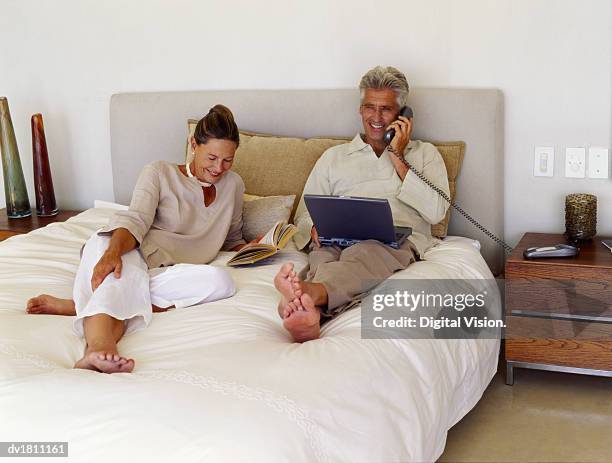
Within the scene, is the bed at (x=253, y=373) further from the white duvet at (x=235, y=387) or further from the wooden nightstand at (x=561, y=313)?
the wooden nightstand at (x=561, y=313)

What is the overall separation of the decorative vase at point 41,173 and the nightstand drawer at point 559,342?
2218 mm

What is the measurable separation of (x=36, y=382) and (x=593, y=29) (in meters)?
2.34

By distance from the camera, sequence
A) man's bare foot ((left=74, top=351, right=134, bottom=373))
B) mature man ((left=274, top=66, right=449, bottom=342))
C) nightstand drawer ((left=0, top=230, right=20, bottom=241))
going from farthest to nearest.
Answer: nightstand drawer ((left=0, top=230, right=20, bottom=241)) → mature man ((left=274, top=66, right=449, bottom=342)) → man's bare foot ((left=74, top=351, right=134, bottom=373))

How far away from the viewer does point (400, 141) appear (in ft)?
9.80

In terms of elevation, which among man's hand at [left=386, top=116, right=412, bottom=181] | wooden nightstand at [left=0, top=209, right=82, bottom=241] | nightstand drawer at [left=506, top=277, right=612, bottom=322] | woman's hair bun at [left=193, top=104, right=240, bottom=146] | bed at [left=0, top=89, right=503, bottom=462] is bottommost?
nightstand drawer at [left=506, top=277, right=612, bottom=322]

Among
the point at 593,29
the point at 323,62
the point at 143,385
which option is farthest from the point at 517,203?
the point at 143,385

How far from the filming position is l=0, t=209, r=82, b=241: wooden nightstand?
358 centimetres

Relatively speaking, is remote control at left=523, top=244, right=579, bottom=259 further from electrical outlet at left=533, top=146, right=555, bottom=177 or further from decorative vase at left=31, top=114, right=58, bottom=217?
decorative vase at left=31, top=114, right=58, bottom=217

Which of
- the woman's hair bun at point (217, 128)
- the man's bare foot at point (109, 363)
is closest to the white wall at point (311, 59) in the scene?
the woman's hair bun at point (217, 128)

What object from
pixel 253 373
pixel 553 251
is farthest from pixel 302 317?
pixel 553 251

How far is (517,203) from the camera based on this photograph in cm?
324

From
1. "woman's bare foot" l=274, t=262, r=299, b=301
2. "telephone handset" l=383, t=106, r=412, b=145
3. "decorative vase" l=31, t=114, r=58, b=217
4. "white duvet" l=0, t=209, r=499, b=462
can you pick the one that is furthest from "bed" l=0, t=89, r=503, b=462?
"decorative vase" l=31, t=114, r=58, b=217

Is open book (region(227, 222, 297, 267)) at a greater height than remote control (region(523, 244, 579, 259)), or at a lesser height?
greater

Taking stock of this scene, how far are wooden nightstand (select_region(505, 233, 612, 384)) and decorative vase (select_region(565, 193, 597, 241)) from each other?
0.08 m
